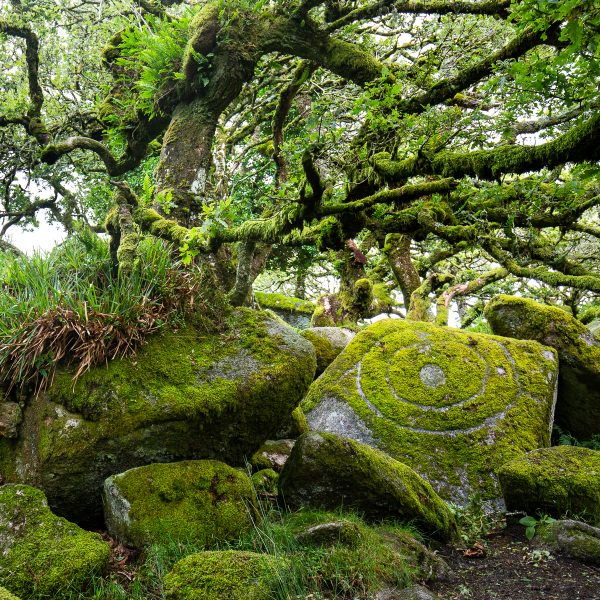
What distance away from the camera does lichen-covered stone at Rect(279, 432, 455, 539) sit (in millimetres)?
4145

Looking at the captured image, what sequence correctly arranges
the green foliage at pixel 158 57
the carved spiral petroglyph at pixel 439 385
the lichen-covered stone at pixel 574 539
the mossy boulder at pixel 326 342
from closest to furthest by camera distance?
the lichen-covered stone at pixel 574 539, the green foliage at pixel 158 57, the carved spiral petroglyph at pixel 439 385, the mossy boulder at pixel 326 342

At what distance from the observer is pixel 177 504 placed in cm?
352

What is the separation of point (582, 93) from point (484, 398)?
12.8ft

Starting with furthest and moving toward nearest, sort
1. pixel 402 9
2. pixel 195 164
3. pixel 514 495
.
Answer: pixel 195 164 < pixel 402 9 < pixel 514 495

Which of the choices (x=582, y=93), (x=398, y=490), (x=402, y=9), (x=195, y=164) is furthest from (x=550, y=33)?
(x=398, y=490)

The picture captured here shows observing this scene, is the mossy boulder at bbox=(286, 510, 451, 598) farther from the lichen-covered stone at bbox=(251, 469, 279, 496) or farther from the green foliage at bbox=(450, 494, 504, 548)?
the green foliage at bbox=(450, 494, 504, 548)

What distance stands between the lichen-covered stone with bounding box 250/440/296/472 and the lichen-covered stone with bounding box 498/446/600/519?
2243mm

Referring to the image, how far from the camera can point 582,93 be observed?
142 inches

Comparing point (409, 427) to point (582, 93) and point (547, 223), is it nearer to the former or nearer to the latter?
point (547, 223)

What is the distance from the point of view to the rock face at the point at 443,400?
5.71 m

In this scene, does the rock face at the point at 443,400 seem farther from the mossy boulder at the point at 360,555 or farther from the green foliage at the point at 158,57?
the green foliage at the point at 158,57

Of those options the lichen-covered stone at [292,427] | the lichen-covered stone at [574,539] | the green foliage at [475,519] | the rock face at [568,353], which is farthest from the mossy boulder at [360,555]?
the rock face at [568,353]

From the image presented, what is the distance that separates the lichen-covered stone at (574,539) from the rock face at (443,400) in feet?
3.85

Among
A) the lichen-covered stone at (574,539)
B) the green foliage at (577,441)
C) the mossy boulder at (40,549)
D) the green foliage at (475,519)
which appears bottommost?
the green foliage at (577,441)
